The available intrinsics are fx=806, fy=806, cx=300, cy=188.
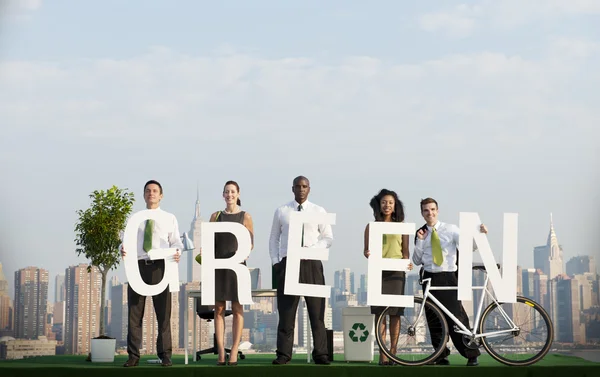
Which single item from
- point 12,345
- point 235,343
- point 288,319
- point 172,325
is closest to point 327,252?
point 288,319

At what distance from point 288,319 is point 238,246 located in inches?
35.9

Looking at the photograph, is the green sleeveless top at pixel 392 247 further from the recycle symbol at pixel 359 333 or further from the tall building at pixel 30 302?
the tall building at pixel 30 302

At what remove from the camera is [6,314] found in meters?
13.4

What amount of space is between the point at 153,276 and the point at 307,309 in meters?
1.63

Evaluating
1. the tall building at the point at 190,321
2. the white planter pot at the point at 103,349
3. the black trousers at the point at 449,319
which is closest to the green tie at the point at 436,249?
the black trousers at the point at 449,319

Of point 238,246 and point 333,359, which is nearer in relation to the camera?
point 238,246

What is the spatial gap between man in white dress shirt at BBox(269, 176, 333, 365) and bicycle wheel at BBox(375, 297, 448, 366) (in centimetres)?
63

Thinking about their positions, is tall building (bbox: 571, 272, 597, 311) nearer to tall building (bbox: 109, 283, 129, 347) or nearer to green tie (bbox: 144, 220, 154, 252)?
tall building (bbox: 109, 283, 129, 347)

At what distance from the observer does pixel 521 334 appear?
8.14 meters

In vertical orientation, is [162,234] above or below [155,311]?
above

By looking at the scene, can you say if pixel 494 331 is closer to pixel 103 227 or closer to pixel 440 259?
pixel 440 259

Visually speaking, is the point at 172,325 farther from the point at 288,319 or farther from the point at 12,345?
the point at 12,345

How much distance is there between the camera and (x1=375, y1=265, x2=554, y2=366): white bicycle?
8117 millimetres

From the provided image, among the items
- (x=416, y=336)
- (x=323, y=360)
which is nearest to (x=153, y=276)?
(x=323, y=360)
